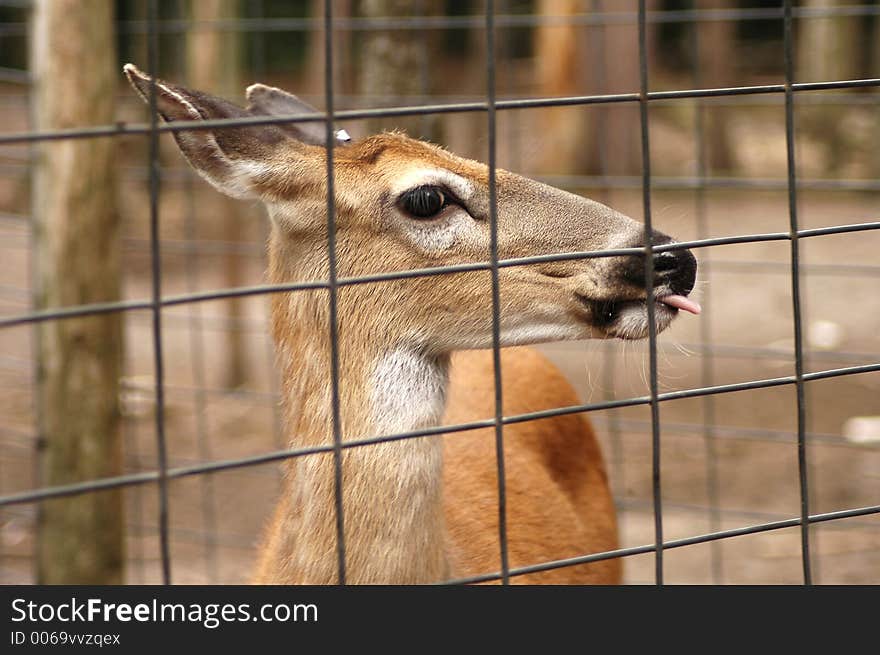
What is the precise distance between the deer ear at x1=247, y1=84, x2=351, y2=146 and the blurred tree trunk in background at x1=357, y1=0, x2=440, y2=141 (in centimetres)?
173

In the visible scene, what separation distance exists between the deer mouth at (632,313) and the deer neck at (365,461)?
410 millimetres

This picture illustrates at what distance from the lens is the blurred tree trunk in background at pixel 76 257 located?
433 centimetres

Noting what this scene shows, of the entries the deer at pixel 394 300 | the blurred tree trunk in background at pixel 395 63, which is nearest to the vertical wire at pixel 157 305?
the deer at pixel 394 300

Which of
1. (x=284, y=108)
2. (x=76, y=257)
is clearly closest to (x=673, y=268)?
(x=284, y=108)

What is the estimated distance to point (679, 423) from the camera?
7039mm

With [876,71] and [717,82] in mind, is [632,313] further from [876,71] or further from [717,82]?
[876,71]

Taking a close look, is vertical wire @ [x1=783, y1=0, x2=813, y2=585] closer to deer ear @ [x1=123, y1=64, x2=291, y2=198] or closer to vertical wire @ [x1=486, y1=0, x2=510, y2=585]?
vertical wire @ [x1=486, y1=0, x2=510, y2=585]

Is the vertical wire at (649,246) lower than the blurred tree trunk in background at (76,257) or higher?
lower

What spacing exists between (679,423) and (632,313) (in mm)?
4409

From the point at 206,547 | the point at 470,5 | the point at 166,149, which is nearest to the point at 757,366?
the point at 206,547

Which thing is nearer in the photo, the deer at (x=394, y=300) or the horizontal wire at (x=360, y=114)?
the horizontal wire at (x=360, y=114)

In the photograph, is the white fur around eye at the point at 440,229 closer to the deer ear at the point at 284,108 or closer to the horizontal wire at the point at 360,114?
the deer ear at the point at 284,108

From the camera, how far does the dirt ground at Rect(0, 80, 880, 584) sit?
5.49 meters

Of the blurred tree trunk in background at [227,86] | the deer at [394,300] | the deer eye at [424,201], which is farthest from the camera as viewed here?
the blurred tree trunk in background at [227,86]
